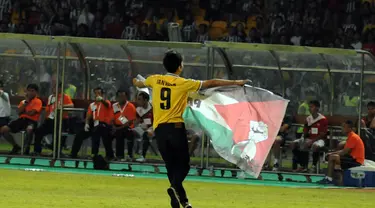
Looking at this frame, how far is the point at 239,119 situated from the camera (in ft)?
50.1

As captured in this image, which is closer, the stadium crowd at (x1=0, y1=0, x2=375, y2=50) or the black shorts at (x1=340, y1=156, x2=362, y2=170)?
the black shorts at (x1=340, y1=156, x2=362, y2=170)

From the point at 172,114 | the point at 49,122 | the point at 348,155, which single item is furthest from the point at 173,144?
the point at 49,122

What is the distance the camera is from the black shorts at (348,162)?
22.1 m

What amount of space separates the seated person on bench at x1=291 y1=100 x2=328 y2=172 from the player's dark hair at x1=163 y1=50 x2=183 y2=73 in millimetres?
10708

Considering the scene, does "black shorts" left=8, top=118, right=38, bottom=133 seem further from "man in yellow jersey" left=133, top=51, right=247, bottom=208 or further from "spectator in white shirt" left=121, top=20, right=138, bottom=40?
"man in yellow jersey" left=133, top=51, right=247, bottom=208

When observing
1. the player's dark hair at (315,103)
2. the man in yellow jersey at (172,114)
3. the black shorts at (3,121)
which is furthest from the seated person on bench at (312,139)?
the man in yellow jersey at (172,114)

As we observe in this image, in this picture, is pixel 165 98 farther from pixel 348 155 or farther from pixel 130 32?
pixel 130 32

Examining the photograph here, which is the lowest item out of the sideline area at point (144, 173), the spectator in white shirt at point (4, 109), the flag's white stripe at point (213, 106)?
the sideline area at point (144, 173)

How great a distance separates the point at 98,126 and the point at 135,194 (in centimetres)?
743

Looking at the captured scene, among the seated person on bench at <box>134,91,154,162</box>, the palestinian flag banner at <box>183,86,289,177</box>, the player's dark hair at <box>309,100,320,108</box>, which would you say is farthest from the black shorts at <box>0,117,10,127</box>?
the palestinian flag banner at <box>183,86,289,177</box>

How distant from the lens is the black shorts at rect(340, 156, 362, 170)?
22.1 m

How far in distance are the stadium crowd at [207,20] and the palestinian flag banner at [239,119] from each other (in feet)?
55.5

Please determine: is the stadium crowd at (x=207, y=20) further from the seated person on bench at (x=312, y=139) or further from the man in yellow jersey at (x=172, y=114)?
the man in yellow jersey at (x=172, y=114)

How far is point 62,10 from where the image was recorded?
119 feet
